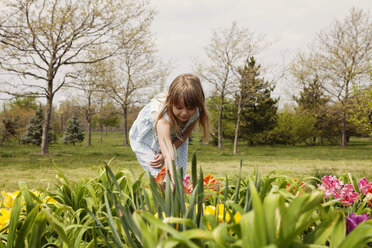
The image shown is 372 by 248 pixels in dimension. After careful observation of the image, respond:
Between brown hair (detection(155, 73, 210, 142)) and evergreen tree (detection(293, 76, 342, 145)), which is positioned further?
evergreen tree (detection(293, 76, 342, 145))

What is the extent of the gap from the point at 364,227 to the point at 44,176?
7.41 meters

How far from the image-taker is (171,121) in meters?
2.33

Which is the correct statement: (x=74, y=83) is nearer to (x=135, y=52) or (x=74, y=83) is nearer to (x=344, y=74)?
(x=135, y=52)

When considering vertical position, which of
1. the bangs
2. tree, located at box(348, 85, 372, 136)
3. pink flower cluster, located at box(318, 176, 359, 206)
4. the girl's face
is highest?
tree, located at box(348, 85, 372, 136)

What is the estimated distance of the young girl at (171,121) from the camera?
219cm

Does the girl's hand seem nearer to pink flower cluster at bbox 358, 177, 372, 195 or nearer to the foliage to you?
pink flower cluster at bbox 358, 177, 372, 195

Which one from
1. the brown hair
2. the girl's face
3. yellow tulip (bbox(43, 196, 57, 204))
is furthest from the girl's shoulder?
yellow tulip (bbox(43, 196, 57, 204))

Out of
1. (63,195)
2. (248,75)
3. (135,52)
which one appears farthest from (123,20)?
(63,195)

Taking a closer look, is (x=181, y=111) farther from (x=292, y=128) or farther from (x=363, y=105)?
(x=292, y=128)

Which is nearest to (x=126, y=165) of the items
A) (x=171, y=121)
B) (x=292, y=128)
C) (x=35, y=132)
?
(x=171, y=121)

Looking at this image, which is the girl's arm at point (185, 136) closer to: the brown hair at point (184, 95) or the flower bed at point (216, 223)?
the brown hair at point (184, 95)

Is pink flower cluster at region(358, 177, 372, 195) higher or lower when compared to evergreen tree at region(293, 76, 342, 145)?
lower

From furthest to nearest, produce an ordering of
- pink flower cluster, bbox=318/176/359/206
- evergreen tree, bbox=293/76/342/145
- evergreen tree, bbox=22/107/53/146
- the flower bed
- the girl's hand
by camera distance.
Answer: evergreen tree, bbox=293/76/342/145
evergreen tree, bbox=22/107/53/146
the girl's hand
pink flower cluster, bbox=318/176/359/206
the flower bed

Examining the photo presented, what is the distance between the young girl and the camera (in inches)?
86.2
